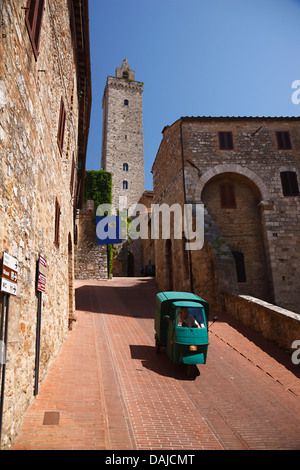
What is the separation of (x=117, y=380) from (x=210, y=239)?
9333mm

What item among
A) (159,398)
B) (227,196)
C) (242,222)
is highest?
(227,196)

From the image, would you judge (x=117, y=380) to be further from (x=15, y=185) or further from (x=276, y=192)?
(x=276, y=192)

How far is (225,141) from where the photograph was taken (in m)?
18.0

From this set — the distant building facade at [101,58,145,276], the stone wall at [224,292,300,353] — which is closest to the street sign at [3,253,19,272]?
the stone wall at [224,292,300,353]

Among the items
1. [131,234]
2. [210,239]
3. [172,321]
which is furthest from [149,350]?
[131,234]

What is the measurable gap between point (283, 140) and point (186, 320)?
46.7ft

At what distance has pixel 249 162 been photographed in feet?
57.8

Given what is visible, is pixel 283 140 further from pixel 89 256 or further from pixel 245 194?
pixel 89 256

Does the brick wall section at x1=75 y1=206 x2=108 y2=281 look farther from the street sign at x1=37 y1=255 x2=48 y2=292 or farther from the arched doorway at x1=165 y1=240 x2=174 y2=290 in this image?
the street sign at x1=37 y1=255 x2=48 y2=292

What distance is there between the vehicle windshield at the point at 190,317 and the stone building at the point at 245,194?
736 centimetres

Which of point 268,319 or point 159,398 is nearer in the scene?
point 159,398

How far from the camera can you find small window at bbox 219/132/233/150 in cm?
1788

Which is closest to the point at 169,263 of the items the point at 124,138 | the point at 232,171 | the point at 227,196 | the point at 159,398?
the point at 227,196

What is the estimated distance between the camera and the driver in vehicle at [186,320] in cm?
787
